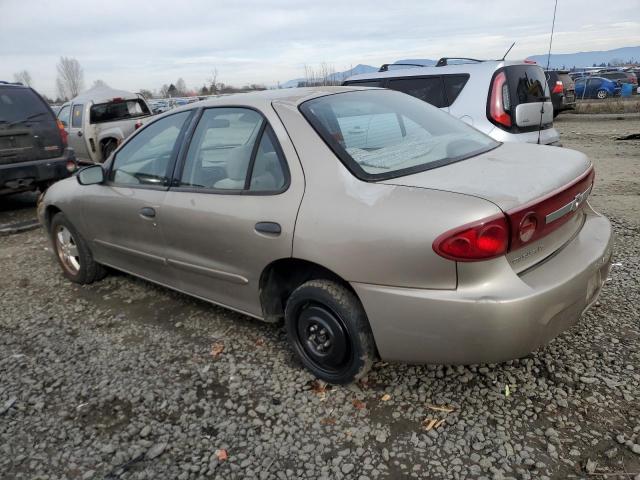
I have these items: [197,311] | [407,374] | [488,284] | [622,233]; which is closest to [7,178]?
[197,311]

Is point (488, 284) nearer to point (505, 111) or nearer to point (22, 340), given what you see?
point (22, 340)

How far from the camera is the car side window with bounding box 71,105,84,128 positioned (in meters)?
11.2

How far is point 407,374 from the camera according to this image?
111 inches

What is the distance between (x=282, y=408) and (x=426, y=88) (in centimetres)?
496

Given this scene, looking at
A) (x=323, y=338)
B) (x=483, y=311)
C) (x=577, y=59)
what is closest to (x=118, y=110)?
(x=323, y=338)

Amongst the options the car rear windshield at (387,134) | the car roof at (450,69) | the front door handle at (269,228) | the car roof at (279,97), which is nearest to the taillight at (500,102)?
the car roof at (450,69)

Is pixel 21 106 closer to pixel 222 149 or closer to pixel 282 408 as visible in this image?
pixel 222 149

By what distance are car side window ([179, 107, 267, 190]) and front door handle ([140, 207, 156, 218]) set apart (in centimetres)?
30

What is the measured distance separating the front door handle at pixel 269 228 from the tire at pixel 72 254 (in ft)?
7.56

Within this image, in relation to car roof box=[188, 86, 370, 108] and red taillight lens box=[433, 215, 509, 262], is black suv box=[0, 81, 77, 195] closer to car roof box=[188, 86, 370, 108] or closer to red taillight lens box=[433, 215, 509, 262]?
car roof box=[188, 86, 370, 108]

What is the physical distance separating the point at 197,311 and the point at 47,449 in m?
1.49

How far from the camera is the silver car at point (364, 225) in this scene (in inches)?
83.8

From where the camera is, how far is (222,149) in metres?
3.10

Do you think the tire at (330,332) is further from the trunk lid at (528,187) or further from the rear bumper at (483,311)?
the trunk lid at (528,187)
